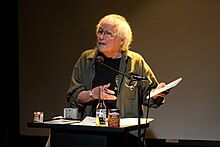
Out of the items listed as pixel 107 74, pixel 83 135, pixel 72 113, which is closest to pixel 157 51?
pixel 107 74

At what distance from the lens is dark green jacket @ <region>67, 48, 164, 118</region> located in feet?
7.50

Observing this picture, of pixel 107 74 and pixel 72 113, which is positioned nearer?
pixel 72 113

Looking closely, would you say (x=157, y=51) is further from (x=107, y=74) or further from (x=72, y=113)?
(x=72, y=113)

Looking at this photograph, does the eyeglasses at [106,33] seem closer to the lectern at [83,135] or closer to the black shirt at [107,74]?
the black shirt at [107,74]

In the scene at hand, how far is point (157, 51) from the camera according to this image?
131 inches

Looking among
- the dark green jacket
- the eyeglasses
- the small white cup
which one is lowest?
the small white cup

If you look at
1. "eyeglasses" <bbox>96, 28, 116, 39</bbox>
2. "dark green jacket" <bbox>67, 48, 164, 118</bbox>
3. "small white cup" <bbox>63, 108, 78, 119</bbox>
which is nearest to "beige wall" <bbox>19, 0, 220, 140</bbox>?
"dark green jacket" <bbox>67, 48, 164, 118</bbox>

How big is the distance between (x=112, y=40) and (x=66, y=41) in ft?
4.49

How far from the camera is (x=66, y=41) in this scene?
3.58m

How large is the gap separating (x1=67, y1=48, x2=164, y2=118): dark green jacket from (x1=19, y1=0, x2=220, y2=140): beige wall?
0.95 metres

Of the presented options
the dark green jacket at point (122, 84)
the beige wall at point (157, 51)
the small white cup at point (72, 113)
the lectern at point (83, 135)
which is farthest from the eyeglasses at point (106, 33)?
the beige wall at point (157, 51)

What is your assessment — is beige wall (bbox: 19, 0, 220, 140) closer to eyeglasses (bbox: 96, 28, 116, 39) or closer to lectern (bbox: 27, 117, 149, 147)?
eyeglasses (bbox: 96, 28, 116, 39)

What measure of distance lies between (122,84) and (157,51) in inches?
43.0

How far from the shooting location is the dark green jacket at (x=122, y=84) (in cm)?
229
